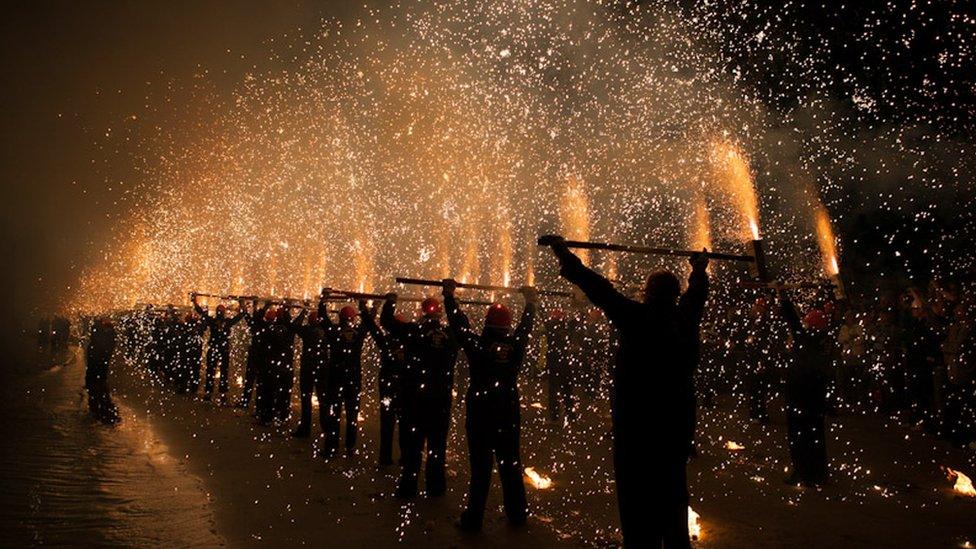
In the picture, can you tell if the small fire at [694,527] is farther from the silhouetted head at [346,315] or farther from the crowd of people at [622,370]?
the silhouetted head at [346,315]

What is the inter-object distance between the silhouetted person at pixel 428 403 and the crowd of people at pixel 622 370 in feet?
0.05

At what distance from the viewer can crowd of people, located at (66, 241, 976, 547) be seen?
12.0ft

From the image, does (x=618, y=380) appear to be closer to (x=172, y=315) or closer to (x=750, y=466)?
(x=750, y=466)

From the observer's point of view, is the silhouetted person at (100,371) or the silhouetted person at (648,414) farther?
the silhouetted person at (100,371)

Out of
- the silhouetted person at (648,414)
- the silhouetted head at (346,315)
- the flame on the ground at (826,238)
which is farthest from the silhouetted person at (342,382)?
the flame on the ground at (826,238)

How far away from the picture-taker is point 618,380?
149 inches

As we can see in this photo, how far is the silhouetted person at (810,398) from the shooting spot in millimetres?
6949

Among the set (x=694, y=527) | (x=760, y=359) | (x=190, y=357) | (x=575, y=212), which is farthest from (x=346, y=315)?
(x=575, y=212)

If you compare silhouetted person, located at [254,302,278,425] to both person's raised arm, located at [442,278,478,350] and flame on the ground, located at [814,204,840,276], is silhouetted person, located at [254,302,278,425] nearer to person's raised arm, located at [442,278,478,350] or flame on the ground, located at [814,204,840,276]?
person's raised arm, located at [442,278,478,350]

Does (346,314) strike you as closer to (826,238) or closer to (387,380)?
(387,380)

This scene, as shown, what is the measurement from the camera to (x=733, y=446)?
9000 millimetres

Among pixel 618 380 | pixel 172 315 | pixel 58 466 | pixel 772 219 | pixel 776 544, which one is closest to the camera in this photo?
pixel 618 380

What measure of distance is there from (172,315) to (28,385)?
3.62 metres

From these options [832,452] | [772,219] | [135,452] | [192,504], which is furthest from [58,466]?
[772,219]
